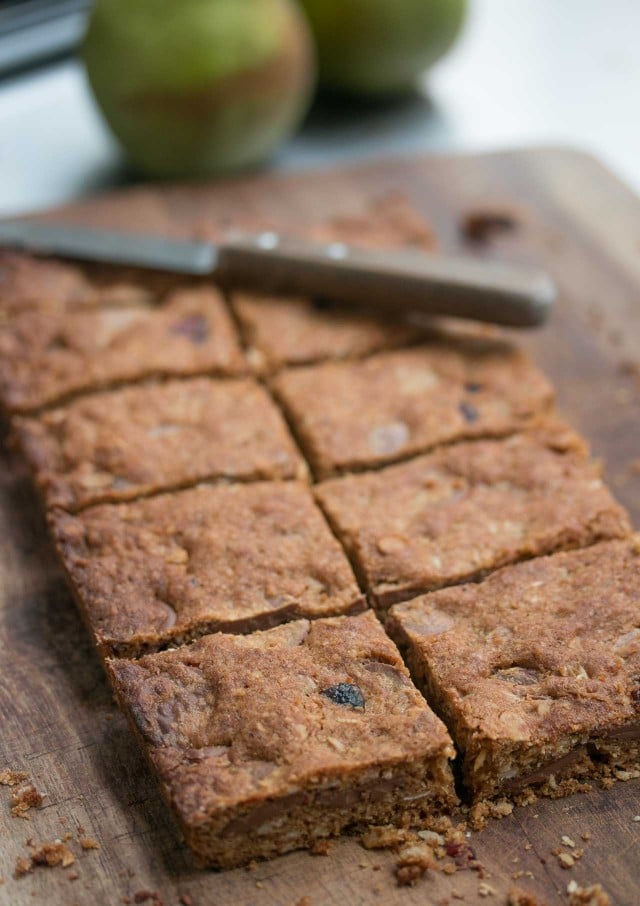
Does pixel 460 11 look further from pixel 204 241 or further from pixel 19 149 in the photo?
pixel 19 149

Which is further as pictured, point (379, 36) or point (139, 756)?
point (379, 36)

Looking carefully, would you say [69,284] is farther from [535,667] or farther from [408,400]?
[535,667]

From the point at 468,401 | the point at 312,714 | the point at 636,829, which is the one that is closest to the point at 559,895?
the point at 636,829

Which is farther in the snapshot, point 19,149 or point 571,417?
point 19,149

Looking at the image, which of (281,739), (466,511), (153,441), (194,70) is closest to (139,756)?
(281,739)

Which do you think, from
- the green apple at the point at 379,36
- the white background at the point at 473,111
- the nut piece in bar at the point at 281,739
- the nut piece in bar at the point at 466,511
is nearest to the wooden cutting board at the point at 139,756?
the nut piece in bar at the point at 281,739

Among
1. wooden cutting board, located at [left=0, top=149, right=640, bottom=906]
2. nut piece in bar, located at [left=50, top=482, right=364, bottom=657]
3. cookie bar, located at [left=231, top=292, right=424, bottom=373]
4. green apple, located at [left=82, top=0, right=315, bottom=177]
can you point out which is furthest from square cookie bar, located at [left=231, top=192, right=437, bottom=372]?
green apple, located at [left=82, top=0, right=315, bottom=177]
